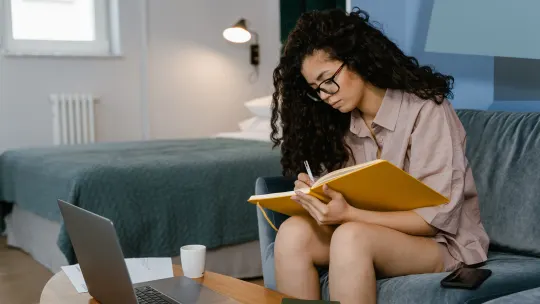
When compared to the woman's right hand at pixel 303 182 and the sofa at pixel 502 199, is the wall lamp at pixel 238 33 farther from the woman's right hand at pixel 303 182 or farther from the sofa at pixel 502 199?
the woman's right hand at pixel 303 182

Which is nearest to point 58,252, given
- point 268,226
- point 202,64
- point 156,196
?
point 156,196

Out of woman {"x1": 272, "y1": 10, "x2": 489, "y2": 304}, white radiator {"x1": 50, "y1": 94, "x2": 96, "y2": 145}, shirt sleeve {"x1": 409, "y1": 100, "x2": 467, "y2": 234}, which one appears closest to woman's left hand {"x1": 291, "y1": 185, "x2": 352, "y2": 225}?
woman {"x1": 272, "y1": 10, "x2": 489, "y2": 304}

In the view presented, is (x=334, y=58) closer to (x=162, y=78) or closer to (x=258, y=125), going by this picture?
(x=258, y=125)

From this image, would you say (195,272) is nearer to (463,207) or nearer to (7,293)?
(463,207)

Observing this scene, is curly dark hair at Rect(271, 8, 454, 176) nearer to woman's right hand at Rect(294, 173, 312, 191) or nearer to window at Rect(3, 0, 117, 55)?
woman's right hand at Rect(294, 173, 312, 191)

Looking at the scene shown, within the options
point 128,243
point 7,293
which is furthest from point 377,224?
point 7,293

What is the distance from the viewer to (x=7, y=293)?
2508mm

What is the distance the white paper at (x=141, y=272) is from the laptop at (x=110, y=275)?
0.20 ft

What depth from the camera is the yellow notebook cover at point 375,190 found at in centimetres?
126

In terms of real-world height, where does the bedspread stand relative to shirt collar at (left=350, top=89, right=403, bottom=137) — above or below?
below

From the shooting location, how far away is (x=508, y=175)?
1660 mm

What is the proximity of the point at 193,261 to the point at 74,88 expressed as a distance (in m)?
2.93

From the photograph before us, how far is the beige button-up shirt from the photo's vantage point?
143cm

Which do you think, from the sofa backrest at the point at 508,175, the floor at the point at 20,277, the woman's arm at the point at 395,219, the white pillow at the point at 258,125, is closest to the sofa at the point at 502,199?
the sofa backrest at the point at 508,175
